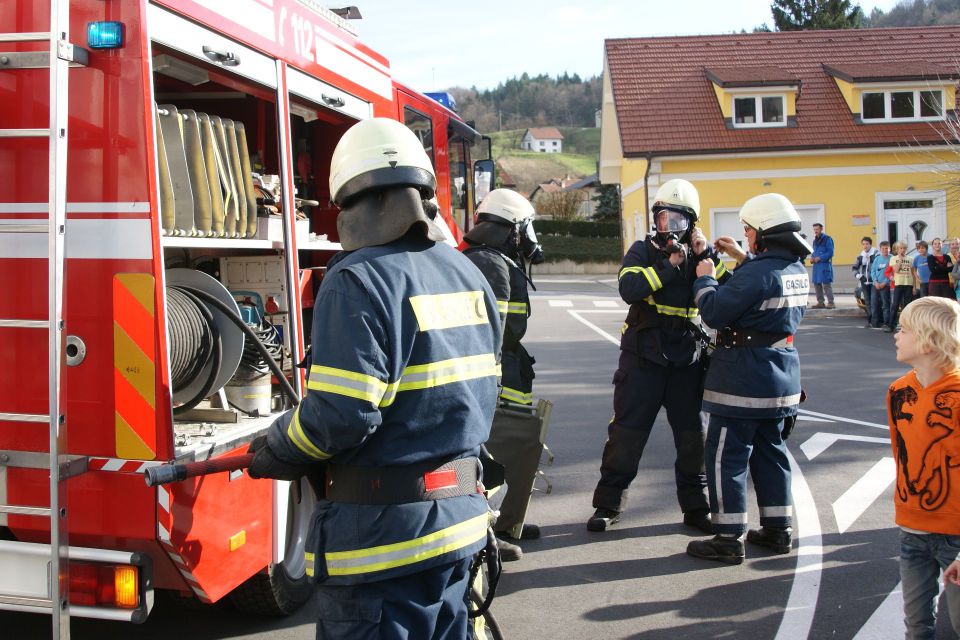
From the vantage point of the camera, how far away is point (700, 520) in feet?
18.8

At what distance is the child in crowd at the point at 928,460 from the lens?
11.2 feet

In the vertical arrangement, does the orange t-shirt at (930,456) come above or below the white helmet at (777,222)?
below

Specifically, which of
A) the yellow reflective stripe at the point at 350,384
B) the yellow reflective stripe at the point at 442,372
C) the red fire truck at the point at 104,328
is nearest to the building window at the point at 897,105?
the red fire truck at the point at 104,328

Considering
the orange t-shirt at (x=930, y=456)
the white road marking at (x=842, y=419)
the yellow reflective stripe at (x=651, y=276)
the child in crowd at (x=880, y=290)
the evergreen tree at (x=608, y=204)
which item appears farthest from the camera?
the evergreen tree at (x=608, y=204)

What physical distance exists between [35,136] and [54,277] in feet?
1.63

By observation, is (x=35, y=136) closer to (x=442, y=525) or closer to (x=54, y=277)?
(x=54, y=277)

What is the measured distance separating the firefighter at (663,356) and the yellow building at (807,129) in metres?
25.4

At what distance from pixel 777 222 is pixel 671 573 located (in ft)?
6.54

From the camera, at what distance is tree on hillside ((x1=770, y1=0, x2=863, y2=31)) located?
4631 centimetres

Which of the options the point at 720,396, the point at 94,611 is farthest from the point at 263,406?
the point at 720,396

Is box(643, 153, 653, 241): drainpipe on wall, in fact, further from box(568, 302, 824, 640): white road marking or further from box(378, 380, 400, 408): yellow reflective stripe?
box(378, 380, 400, 408): yellow reflective stripe

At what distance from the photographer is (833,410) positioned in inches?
374

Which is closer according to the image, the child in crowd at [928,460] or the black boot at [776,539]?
the child in crowd at [928,460]

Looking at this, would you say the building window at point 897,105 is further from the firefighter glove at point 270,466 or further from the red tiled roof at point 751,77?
the firefighter glove at point 270,466
